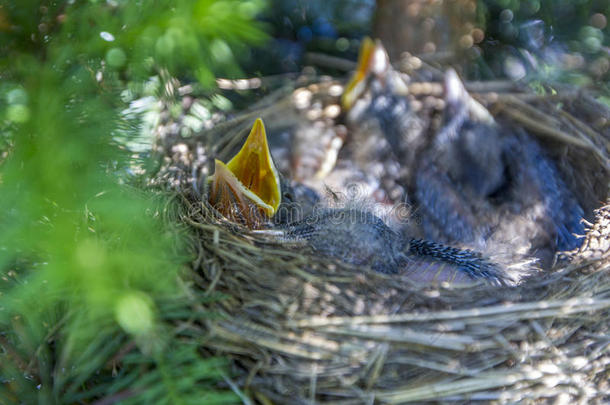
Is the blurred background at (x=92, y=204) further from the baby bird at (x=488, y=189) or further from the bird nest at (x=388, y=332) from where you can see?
the baby bird at (x=488, y=189)

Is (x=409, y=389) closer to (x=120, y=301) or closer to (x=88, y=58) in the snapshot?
(x=120, y=301)

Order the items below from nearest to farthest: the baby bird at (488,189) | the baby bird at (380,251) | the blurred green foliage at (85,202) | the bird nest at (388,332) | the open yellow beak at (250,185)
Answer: the blurred green foliage at (85,202) → the bird nest at (388,332) → the baby bird at (380,251) → the open yellow beak at (250,185) → the baby bird at (488,189)

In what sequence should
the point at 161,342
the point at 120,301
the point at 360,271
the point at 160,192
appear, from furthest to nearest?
Result: the point at 160,192 < the point at 360,271 < the point at 161,342 < the point at 120,301

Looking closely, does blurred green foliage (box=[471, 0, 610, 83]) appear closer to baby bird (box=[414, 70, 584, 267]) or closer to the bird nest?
baby bird (box=[414, 70, 584, 267])

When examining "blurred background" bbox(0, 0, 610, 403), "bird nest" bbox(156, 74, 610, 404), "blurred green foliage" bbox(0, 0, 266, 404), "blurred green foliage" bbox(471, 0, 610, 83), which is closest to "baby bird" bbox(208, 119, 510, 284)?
"bird nest" bbox(156, 74, 610, 404)

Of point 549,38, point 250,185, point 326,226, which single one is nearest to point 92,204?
point 326,226

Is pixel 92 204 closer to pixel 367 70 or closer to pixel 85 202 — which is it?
pixel 85 202

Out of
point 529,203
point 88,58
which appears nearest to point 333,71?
point 529,203

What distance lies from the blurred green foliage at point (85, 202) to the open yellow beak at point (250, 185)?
44 cm

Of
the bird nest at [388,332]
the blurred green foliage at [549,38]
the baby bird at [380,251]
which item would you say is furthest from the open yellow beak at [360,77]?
the bird nest at [388,332]

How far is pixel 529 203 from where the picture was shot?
1210 millimetres

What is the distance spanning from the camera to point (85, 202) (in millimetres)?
344

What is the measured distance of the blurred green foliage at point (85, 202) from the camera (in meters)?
0.33

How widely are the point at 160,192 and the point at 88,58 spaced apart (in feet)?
1.64
